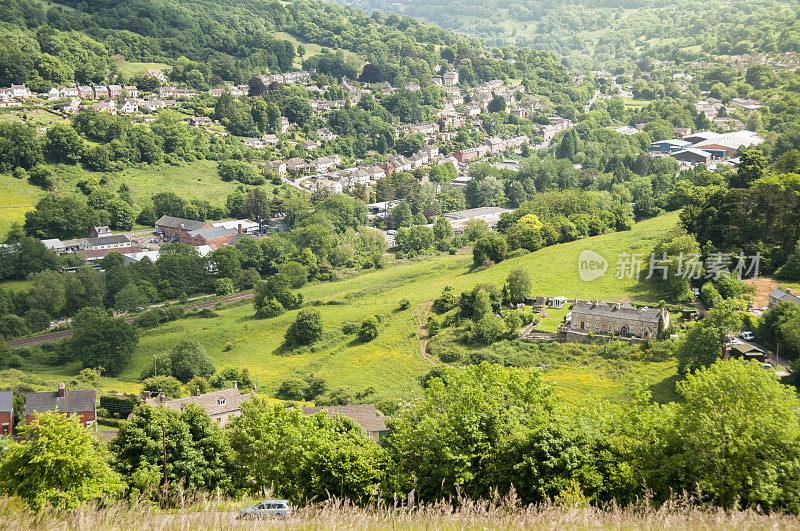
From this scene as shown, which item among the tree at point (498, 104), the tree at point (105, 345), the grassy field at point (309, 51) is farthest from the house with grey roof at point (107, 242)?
the tree at point (498, 104)

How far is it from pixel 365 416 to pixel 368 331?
384 inches

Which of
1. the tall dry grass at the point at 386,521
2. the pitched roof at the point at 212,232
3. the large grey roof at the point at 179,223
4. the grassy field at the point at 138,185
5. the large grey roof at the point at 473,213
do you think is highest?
the tall dry grass at the point at 386,521

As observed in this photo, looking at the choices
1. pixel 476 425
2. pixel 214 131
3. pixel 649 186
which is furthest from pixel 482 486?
pixel 214 131

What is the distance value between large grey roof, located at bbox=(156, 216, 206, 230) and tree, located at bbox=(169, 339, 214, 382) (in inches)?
835

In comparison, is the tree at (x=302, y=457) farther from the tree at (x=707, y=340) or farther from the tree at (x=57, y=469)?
the tree at (x=707, y=340)

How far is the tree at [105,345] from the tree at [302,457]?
2222cm

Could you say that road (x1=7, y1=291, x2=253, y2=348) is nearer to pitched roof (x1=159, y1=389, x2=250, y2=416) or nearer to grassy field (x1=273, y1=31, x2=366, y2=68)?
pitched roof (x1=159, y1=389, x2=250, y2=416)

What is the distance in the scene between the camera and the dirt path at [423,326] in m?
30.9

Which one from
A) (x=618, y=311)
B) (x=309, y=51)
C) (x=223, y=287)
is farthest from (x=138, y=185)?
(x=309, y=51)

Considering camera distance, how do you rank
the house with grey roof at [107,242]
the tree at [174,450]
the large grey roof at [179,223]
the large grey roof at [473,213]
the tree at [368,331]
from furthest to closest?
the large grey roof at [473,213] < the large grey roof at [179,223] < the house with grey roof at [107,242] < the tree at [368,331] < the tree at [174,450]

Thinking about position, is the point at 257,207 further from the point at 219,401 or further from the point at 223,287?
the point at 219,401

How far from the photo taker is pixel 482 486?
1177 centimetres

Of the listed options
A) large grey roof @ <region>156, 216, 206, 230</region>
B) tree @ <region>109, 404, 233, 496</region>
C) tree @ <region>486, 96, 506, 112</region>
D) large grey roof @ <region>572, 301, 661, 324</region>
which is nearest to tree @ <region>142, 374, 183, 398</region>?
tree @ <region>109, 404, 233, 496</region>

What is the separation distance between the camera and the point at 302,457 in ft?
40.9
